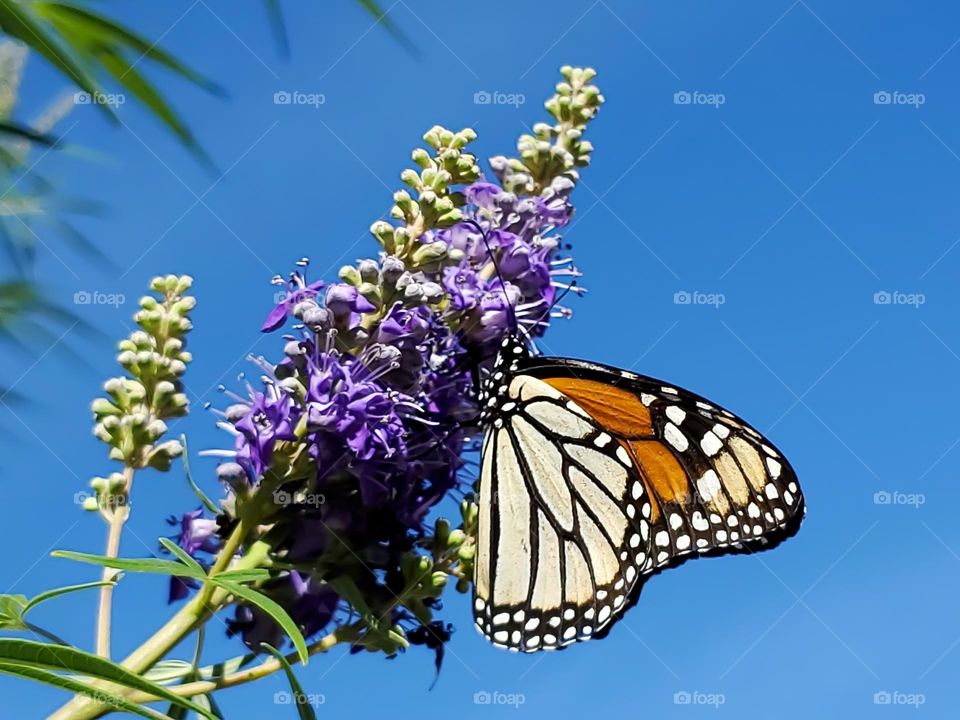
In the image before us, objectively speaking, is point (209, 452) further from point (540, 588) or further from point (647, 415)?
point (647, 415)

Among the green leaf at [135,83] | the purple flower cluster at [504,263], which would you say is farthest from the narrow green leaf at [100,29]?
the purple flower cluster at [504,263]

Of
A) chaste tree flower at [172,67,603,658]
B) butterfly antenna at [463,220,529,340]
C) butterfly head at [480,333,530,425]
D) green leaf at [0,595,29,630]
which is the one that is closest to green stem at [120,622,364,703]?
chaste tree flower at [172,67,603,658]

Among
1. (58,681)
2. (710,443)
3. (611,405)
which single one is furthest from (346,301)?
(710,443)

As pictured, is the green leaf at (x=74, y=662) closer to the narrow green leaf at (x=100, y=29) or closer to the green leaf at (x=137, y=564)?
the green leaf at (x=137, y=564)

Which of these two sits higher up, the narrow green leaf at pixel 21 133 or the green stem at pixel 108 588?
the narrow green leaf at pixel 21 133

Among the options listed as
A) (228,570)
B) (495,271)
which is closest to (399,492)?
(228,570)
